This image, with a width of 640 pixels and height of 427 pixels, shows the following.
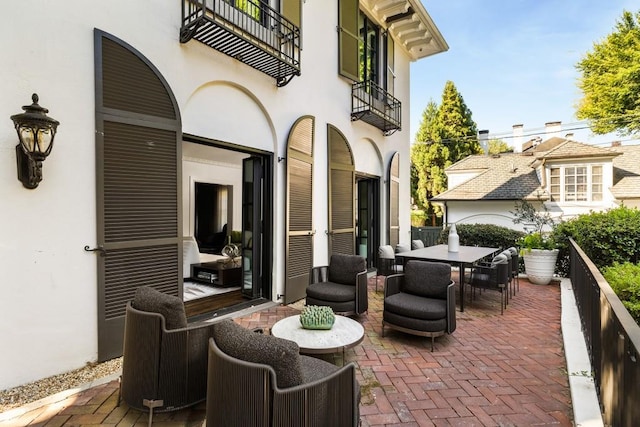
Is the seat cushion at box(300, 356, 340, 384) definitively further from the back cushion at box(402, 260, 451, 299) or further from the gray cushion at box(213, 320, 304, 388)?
the back cushion at box(402, 260, 451, 299)

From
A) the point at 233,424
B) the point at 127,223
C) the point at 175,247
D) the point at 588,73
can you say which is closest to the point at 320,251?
the point at 175,247

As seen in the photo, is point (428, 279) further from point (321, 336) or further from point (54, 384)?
point (54, 384)

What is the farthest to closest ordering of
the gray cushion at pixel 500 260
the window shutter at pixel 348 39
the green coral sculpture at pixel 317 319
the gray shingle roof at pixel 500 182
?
the gray shingle roof at pixel 500 182 < the window shutter at pixel 348 39 < the gray cushion at pixel 500 260 < the green coral sculpture at pixel 317 319

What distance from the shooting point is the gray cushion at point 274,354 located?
62.9 inches

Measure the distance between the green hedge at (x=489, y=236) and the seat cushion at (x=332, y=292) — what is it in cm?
573

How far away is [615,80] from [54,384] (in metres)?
16.2

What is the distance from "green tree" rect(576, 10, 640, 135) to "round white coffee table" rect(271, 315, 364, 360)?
13799mm

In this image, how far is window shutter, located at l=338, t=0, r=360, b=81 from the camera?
646cm

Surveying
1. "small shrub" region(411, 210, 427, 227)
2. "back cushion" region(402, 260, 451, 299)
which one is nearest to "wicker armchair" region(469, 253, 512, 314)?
"back cushion" region(402, 260, 451, 299)

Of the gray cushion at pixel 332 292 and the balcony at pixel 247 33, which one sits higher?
the balcony at pixel 247 33

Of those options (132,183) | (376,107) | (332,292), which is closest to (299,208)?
(332,292)

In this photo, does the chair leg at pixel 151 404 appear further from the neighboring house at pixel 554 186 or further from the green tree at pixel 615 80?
the green tree at pixel 615 80

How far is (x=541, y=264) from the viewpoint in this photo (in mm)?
6727

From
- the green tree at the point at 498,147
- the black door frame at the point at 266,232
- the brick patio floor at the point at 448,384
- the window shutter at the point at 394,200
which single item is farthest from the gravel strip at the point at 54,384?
the green tree at the point at 498,147
